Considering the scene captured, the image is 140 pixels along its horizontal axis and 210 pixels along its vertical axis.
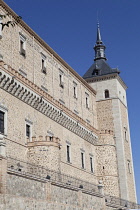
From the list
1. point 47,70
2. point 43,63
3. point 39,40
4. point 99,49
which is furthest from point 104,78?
point 39,40

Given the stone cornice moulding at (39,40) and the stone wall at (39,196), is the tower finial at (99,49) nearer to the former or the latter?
the stone cornice moulding at (39,40)

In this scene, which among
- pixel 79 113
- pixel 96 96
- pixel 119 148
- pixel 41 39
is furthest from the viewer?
pixel 96 96

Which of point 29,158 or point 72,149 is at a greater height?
point 72,149

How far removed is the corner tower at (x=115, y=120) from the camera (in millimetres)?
39344

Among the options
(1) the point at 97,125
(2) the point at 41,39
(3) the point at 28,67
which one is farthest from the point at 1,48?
(1) the point at 97,125

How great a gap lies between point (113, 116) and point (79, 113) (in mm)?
5673

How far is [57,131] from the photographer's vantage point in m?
31.8

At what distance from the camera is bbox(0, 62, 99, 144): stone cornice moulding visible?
24.9m

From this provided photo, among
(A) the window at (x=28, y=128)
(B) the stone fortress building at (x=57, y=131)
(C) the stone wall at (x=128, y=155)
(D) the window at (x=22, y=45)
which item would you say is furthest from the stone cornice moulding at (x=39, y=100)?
(C) the stone wall at (x=128, y=155)

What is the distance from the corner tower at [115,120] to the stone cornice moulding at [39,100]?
4.34 metres

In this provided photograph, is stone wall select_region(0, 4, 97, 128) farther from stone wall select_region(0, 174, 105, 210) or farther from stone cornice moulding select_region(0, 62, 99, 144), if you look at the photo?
stone wall select_region(0, 174, 105, 210)

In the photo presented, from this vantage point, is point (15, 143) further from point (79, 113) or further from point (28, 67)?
point (79, 113)

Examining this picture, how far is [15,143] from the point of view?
25.2 m

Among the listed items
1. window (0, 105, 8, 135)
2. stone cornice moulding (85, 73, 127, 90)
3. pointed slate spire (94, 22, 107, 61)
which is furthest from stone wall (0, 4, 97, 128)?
pointed slate spire (94, 22, 107, 61)
